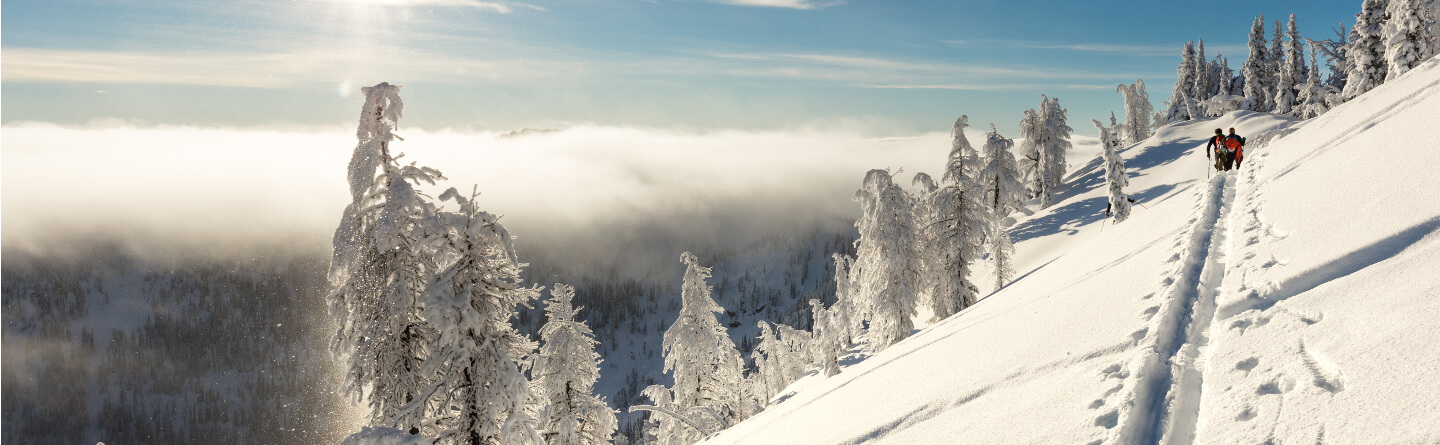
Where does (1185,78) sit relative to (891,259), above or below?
above

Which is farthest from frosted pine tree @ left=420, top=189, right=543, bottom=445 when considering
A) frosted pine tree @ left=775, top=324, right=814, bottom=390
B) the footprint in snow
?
frosted pine tree @ left=775, top=324, right=814, bottom=390

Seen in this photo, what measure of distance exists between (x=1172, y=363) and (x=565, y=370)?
21.6 m

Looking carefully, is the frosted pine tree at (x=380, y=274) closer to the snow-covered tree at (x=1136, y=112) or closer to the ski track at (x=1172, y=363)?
the ski track at (x=1172, y=363)

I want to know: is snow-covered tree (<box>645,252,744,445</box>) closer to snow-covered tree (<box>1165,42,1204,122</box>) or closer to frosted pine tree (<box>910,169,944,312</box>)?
frosted pine tree (<box>910,169,944,312</box>)

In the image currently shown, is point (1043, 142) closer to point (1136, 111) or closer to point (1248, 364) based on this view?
point (1136, 111)

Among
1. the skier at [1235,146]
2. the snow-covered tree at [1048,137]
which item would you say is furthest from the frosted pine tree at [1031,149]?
the skier at [1235,146]

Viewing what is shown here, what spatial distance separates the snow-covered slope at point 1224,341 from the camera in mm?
4441

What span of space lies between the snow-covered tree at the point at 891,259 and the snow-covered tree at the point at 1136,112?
6626 cm

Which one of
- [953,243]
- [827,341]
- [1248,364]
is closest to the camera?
[1248,364]

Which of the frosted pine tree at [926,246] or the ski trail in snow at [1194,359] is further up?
the ski trail in snow at [1194,359]

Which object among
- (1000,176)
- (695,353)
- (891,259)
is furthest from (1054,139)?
(695,353)

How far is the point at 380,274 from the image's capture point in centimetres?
1248

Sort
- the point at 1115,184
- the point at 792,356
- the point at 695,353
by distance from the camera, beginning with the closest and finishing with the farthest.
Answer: the point at 1115,184, the point at 695,353, the point at 792,356

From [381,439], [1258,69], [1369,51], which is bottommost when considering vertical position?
[381,439]
